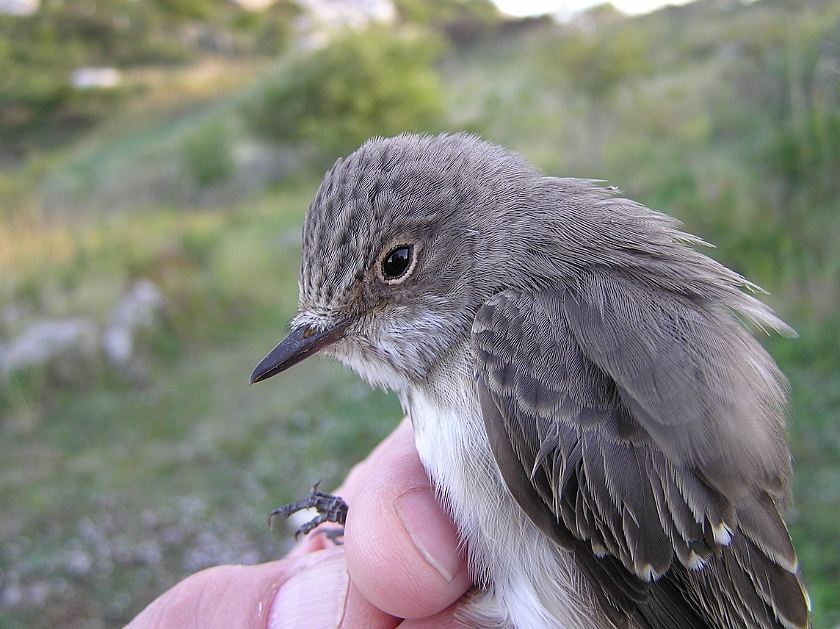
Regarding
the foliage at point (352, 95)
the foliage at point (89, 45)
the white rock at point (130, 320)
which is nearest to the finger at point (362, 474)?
the white rock at point (130, 320)

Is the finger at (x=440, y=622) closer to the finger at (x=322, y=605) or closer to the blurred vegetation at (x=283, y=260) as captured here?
the finger at (x=322, y=605)

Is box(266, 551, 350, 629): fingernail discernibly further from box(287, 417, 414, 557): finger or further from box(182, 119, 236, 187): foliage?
box(182, 119, 236, 187): foliage

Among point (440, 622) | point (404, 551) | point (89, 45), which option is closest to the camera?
point (404, 551)

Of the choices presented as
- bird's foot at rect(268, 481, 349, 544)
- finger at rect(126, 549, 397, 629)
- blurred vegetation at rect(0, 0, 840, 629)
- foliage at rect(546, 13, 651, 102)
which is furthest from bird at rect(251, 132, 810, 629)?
foliage at rect(546, 13, 651, 102)

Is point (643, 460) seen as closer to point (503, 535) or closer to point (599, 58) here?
point (503, 535)

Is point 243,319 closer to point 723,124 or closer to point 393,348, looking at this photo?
point 393,348

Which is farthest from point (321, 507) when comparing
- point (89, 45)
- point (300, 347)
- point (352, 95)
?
point (89, 45)
